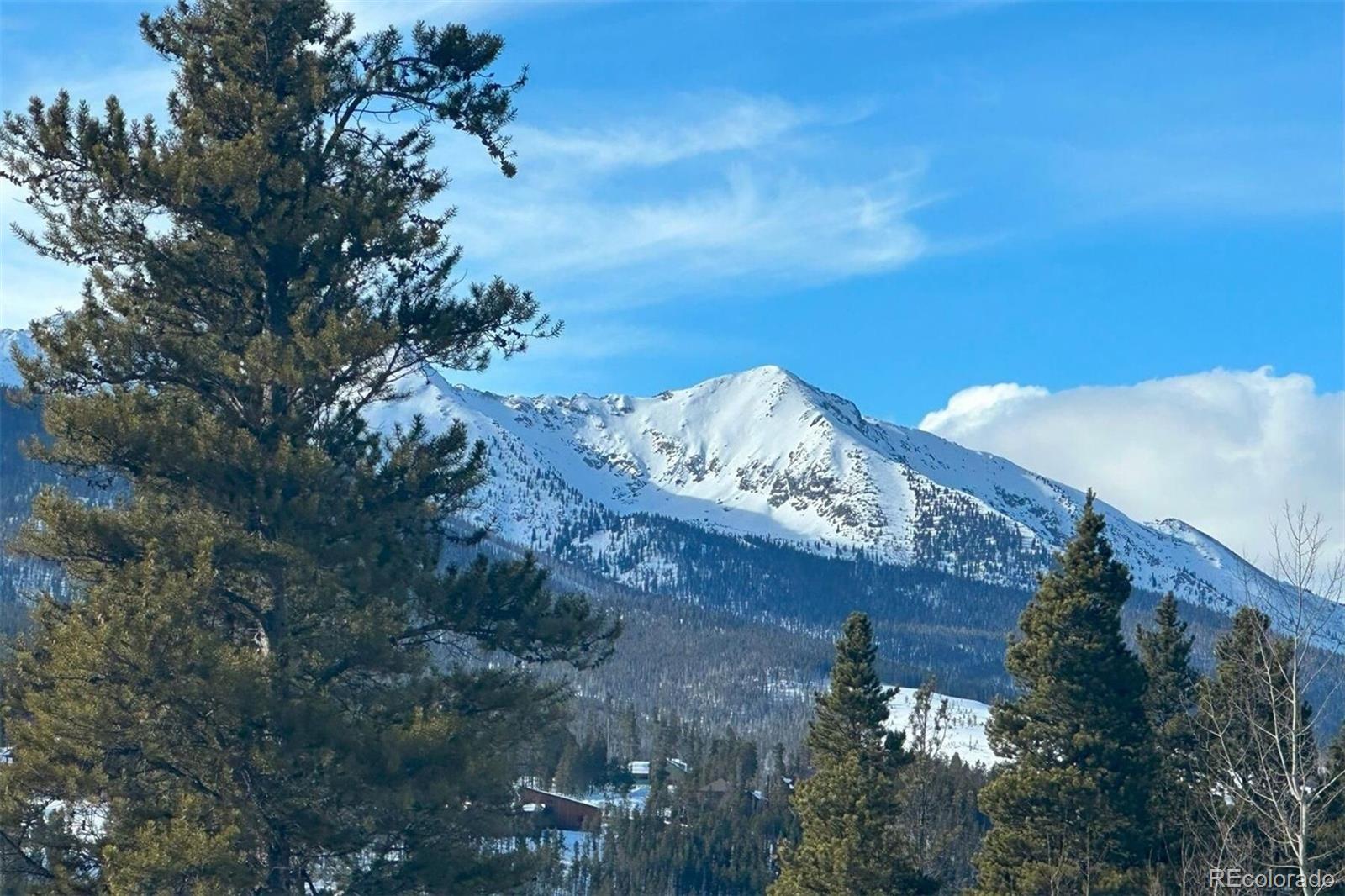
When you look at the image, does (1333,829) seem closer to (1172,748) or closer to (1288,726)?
(1172,748)

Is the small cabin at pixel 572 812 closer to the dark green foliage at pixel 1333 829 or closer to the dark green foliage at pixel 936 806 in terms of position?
the dark green foliage at pixel 936 806

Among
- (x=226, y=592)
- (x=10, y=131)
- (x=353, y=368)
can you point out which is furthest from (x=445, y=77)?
(x=226, y=592)

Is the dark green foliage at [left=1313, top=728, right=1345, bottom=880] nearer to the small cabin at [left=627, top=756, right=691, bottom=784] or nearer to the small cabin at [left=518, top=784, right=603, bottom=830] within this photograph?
the small cabin at [left=518, top=784, right=603, bottom=830]

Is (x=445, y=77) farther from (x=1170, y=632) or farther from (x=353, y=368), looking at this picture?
(x=1170, y=632)

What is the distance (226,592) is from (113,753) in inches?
71.2

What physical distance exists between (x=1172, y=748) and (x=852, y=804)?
6.67 m

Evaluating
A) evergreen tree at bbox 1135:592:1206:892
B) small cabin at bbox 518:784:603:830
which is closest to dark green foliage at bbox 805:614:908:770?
evergreen tree at bbox 1135:592:1206:892

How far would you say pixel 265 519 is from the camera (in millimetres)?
14406

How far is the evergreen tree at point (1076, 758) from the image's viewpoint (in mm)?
24219

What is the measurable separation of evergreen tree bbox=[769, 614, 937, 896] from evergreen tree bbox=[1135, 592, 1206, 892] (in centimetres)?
501

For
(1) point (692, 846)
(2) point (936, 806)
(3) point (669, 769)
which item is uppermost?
(2) point (936, 806)

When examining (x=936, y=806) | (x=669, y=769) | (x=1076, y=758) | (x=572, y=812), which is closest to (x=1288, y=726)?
(x=1076, y=758)

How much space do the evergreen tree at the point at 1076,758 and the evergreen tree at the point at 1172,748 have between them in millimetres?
483

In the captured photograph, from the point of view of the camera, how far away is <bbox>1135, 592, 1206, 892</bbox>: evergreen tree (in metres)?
24.4
